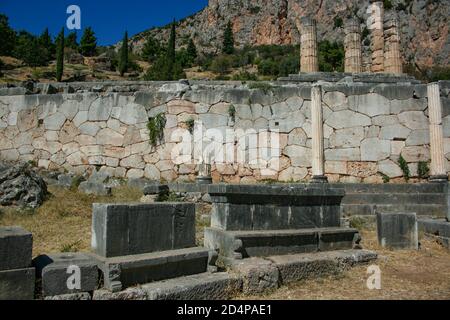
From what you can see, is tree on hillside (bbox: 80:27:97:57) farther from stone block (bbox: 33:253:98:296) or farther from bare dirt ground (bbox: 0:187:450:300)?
stone block (bbox: 33:253:98:296)

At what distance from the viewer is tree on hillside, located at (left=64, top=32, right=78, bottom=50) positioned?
54.1 meters

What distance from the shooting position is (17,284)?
3.51 metres

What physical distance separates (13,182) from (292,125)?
698 cm

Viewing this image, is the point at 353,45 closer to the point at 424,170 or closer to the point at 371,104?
the point at 371,104

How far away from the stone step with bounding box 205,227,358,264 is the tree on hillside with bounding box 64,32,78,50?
54953mm

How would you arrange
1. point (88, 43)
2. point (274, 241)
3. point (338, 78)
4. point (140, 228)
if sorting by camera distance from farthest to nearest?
point (88, 43)
point (338, 78)
point (274, 241)
point (140, 228)

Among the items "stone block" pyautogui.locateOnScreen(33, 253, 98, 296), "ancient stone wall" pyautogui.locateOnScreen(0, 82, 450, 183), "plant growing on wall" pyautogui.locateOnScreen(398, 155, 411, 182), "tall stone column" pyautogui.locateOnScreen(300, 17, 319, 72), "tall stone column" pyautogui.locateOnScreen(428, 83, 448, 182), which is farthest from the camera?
"tall stone column" pyautogui.locateOnScreen(300, 17, 319, 72)

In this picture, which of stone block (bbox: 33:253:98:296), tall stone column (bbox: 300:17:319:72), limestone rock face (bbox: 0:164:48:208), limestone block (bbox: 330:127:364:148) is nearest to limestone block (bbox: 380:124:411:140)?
limestone block (bbox: 330:127:364:148)

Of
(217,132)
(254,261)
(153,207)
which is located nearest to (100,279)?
(153,207)

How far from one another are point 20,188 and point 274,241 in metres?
5.34

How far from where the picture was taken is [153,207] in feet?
15.1

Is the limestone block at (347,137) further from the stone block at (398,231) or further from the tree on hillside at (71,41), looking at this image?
the tree on hillside at (71,41)

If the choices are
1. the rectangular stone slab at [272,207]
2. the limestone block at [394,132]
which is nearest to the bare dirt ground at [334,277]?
the rectangular stone slab at [272,207]

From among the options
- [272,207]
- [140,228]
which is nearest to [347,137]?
[272,207]
